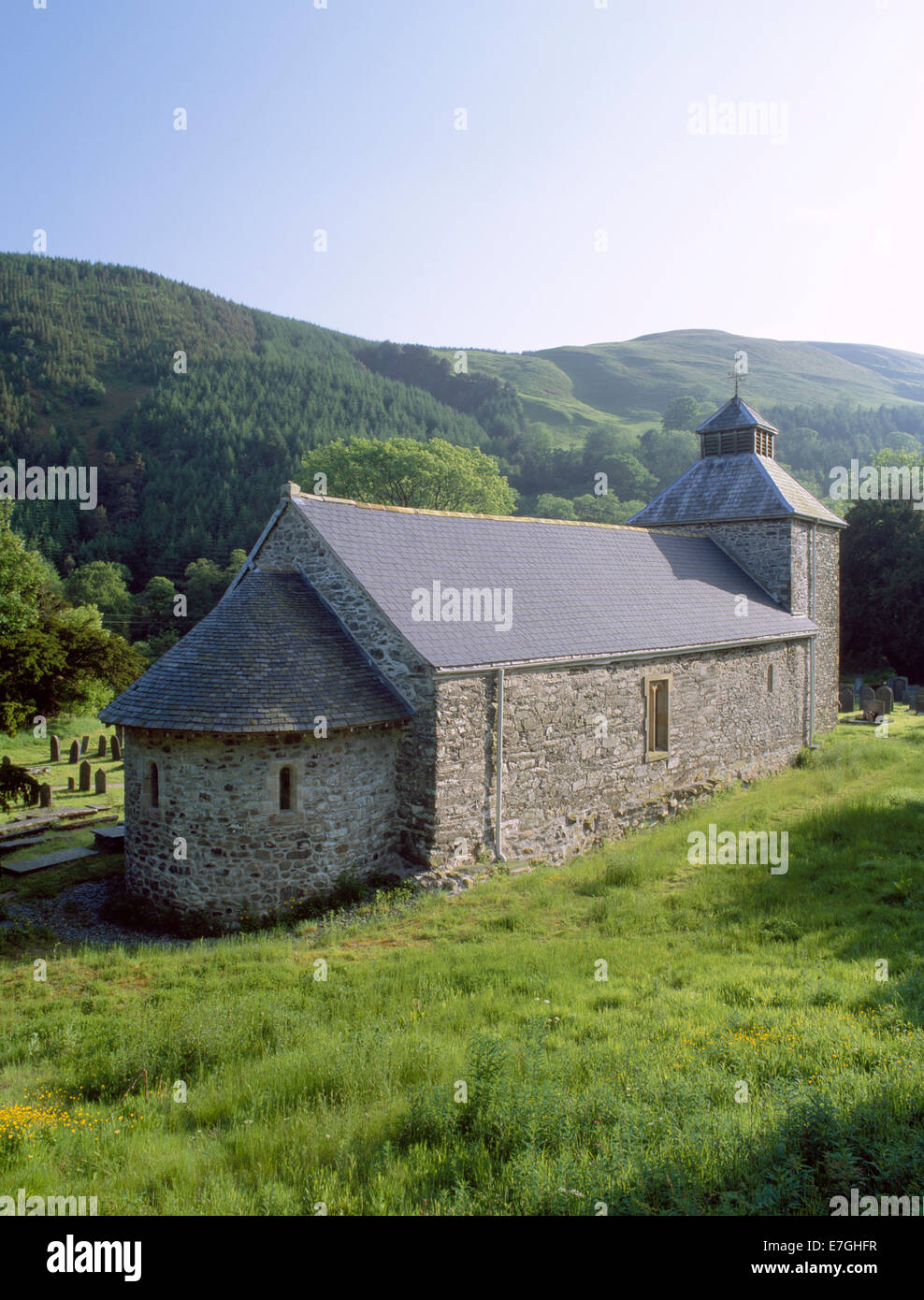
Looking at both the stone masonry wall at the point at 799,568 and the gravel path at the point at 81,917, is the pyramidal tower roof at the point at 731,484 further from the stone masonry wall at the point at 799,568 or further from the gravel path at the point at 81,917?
the gravel path at the point at 81,917

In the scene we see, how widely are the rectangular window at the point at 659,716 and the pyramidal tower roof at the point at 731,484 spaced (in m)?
10.4

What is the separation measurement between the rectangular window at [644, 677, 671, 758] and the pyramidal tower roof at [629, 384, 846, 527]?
10425mm

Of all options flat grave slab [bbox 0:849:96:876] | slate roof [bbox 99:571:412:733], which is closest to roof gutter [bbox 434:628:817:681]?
slate roof [bbox 99:571:412:733]

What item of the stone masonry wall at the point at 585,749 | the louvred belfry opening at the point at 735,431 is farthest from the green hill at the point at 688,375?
the stone masonry wall at the point at 585,749

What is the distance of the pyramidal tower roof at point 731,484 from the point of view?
2594 centimetres

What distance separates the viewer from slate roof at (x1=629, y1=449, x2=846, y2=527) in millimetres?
25500

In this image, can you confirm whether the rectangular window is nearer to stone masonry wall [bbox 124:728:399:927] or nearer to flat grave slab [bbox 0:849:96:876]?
stone masonry wall [bbox 124:728:399:927]

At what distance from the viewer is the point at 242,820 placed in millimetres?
11906

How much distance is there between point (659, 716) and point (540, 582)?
163 inches

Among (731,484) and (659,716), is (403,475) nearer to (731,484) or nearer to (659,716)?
(731,484)
